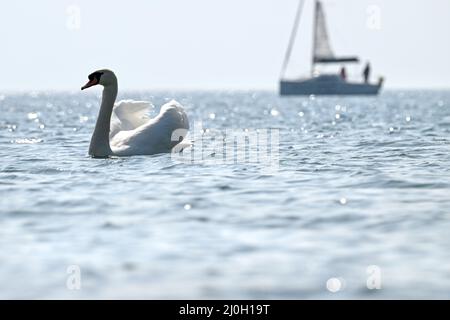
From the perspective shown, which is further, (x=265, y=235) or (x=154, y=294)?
(x=265, y=235)

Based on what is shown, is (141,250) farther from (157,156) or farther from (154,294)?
(157,156)

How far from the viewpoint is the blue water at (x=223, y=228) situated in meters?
6.95

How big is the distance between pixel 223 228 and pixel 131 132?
755 cm

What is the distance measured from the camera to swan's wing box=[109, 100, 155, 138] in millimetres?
17344

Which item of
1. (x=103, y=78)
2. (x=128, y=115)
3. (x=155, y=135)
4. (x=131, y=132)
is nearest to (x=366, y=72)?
(x=128, y=115)

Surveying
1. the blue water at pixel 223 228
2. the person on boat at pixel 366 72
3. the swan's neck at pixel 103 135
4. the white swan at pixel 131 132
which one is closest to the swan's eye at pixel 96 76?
the white swan at pixel 131 132

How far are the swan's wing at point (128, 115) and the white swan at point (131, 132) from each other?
0.02 m

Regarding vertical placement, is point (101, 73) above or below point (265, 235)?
above

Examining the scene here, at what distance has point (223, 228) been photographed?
897cm

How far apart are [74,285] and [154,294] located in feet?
2.23

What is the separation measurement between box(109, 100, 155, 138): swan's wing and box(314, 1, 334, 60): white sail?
285 feet

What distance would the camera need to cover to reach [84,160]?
51.2 feet

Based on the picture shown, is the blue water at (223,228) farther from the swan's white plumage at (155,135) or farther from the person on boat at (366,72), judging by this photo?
the person on boat at (366,72)
